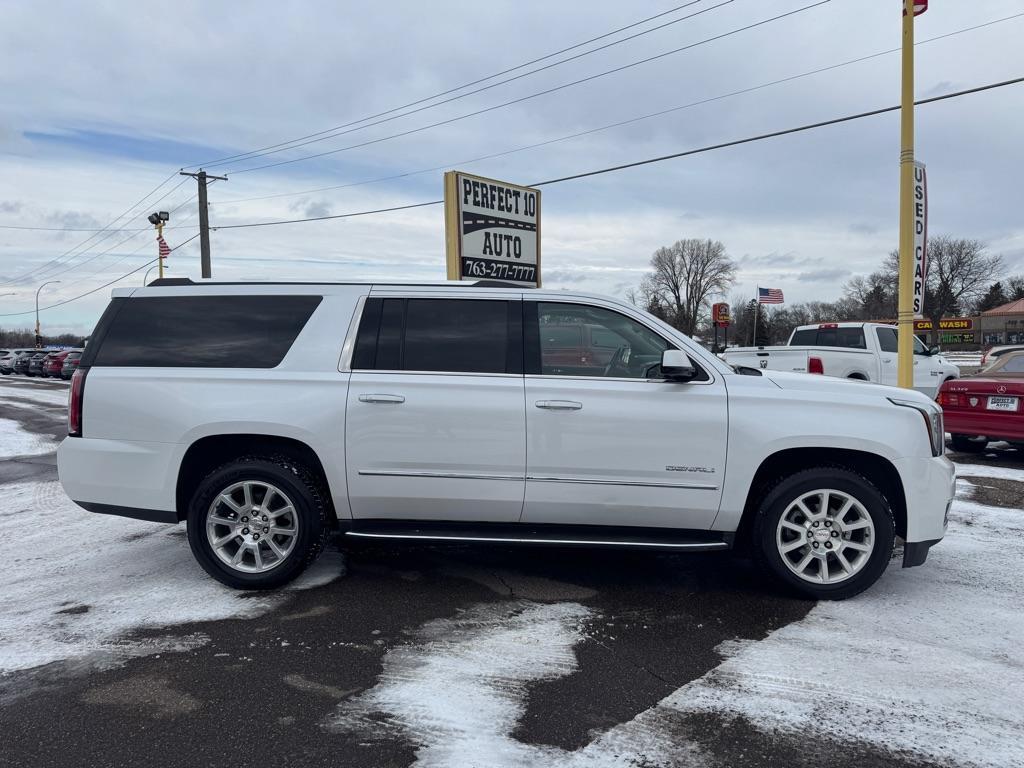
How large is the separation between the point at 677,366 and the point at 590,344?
1.90ft

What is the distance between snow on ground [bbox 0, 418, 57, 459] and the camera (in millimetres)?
10797

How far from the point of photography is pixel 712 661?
139 inches

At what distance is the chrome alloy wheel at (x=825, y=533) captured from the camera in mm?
4242

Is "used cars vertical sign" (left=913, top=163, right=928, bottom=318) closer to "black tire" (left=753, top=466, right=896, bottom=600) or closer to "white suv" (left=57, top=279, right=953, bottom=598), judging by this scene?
"white suv" (left=57, top=279, right=953, bottom=598)

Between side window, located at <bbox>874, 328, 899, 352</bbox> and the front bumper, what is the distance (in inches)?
429

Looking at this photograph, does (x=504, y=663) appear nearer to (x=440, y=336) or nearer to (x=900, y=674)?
(x=900, y=674)

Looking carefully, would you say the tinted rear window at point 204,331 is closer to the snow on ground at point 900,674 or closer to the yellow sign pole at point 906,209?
the snow on ground at point 900,674

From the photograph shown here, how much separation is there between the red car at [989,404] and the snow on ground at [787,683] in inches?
202

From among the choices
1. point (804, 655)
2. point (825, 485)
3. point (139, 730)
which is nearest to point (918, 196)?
point (825, 485)

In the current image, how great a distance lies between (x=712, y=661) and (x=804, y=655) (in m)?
0.48

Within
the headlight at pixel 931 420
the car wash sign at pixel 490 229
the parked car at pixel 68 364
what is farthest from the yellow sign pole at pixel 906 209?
the parked car at pixel 68 364

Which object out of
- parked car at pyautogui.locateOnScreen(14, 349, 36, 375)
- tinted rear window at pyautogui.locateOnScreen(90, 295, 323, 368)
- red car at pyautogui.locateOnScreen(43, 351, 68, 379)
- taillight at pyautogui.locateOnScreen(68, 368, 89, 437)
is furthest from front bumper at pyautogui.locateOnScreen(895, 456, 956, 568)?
parked car at pyautogui.locateOnScreen(14, 349, 36, 375)

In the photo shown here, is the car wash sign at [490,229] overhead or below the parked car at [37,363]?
overhead

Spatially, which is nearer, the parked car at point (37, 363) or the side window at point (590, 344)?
the side window at point (590, 344)
